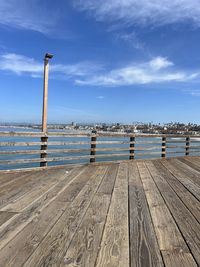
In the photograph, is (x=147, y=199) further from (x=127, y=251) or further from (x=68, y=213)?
(x=127, y=251)

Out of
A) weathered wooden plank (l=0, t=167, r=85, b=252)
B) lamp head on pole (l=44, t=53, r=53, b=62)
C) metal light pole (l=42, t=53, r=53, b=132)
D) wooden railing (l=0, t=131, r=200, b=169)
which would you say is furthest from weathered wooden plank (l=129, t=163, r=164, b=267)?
lamp head on pole (l=44, t=53, r=53, b=62)

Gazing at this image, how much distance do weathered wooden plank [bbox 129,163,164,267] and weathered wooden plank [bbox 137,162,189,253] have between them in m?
0.07

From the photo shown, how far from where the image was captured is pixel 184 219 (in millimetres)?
3691

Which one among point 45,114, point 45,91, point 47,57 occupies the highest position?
point 47,57

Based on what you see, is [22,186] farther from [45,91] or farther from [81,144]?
[81,144]

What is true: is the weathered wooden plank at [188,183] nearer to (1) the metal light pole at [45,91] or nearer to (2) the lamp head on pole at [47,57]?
(1) the metal light pole at [45,91]

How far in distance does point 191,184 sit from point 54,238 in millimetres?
3874

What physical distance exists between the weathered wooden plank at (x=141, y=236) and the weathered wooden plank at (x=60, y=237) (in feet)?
2.04

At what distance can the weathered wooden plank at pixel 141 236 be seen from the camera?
2.52 metres

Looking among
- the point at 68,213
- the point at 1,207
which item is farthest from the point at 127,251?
the point at 1,207

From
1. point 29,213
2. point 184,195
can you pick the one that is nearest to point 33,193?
point 29,213

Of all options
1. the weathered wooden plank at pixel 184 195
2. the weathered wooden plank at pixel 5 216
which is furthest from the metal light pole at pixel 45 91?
the weathered wooden plank at pixel 5 216

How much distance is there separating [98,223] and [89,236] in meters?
0.42

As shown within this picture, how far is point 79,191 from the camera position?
5117mm
